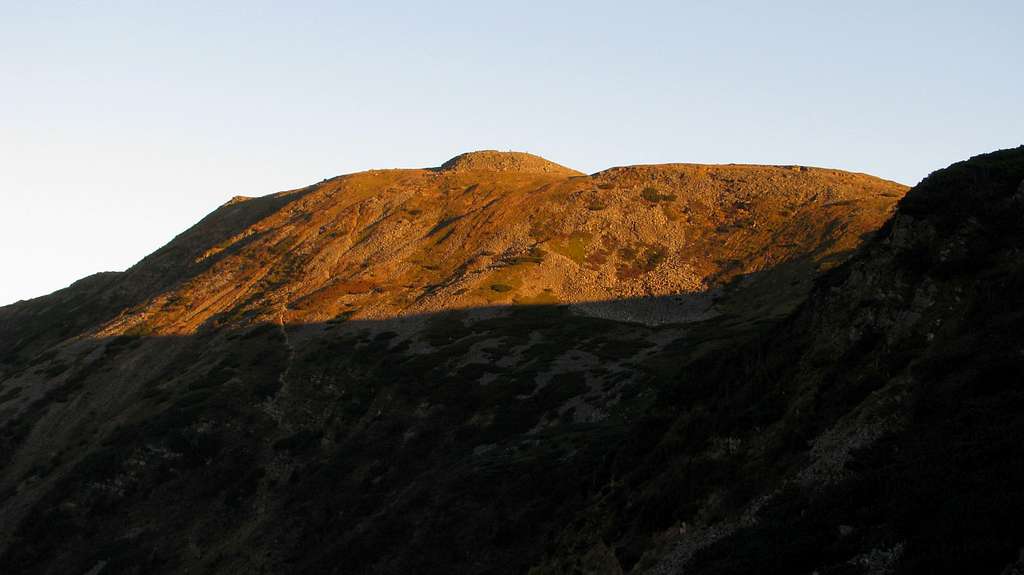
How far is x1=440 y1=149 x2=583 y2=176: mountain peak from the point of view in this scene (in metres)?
161

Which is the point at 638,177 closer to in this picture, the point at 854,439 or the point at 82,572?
the point at 82,572

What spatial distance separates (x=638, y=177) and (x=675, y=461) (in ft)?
347

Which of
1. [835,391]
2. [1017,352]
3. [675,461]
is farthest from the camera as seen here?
[675,461]

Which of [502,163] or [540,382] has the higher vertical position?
[502,163]

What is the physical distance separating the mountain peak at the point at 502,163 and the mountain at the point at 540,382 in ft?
3.49

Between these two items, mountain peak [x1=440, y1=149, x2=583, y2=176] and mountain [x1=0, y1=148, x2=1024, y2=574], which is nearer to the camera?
mountain [x1=0, y1=148, x2=1024, y2=574]

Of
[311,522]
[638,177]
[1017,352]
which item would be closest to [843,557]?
[1017,352]

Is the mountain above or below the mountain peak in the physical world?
below

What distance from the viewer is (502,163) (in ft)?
544

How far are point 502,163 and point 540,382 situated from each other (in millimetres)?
100984

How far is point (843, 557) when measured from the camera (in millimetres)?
20391

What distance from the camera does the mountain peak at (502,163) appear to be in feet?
527

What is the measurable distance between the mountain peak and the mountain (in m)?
1.06

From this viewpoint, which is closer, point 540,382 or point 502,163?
point 540,382
